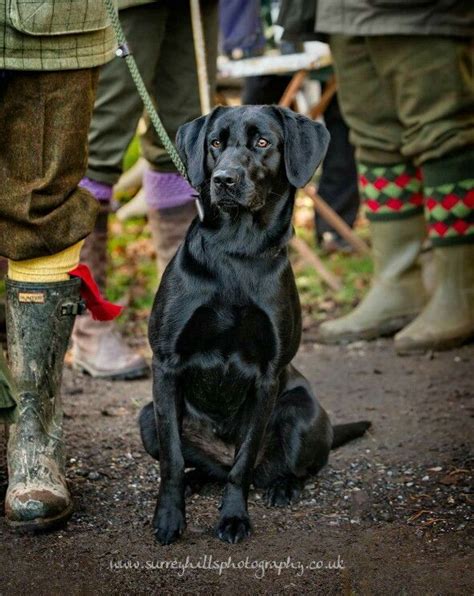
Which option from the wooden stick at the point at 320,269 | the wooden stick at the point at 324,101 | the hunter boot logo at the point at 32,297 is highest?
the hunter boot logo at the point at 32,297

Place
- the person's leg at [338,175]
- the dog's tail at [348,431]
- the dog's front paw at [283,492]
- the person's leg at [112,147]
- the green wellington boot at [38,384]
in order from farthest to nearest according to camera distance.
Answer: the person's leg at [338,175] → the person's leg at [112,147] → the dog's tail at [348,431] → the dog's front paw at [283,492] → the green wellington boot at [38,384]

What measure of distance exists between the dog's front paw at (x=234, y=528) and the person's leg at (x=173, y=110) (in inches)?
76.8

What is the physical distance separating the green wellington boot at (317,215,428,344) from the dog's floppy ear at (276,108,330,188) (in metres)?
Answer: 1.98

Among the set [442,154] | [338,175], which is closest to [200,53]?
[442,154]

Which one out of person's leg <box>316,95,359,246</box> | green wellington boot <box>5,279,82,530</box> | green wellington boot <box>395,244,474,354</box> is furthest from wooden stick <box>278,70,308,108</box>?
green wellington boot <box>5,279,82,530</box>

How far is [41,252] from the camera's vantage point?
2.78 meters

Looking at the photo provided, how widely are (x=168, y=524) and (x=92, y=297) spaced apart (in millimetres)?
693

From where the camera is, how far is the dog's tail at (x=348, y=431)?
11.4 feet

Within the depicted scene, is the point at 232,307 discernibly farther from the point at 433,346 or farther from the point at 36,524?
the point at 433,346

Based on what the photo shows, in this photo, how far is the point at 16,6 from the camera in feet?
8.34

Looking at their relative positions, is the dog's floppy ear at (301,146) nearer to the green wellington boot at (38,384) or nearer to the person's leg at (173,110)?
the green wellington boot at (38,384)

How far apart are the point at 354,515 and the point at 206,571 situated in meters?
0.57

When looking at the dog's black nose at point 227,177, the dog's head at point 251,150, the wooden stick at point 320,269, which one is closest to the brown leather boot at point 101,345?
the dog's head at point 251,150

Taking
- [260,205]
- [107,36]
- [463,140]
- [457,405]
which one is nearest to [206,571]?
[260,205]
